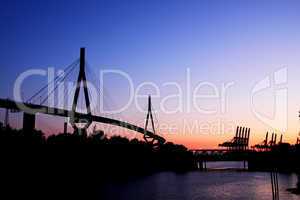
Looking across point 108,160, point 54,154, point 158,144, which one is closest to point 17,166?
point 54,154

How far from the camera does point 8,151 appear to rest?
42062 millimetres

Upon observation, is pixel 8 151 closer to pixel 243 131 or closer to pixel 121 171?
pixel 121 171

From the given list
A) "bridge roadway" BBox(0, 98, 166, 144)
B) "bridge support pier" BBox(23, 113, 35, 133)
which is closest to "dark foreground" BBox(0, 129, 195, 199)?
"bridge support pier" BBox(23, 113, 35, 133)

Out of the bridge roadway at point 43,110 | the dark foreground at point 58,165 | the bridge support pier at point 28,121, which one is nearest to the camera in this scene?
the dark foreground at point 58,165

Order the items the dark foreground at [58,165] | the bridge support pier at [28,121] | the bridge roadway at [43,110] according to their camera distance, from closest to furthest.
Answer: the dark foreground at [58,165], the bridge roadway at [43,110], the bridge support pier at [28,121]

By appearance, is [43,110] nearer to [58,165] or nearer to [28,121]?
[28,121]

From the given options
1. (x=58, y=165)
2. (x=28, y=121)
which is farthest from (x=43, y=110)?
(x=58, y=165)

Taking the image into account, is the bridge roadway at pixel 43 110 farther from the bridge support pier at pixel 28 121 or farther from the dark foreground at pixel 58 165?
the dark foreground at pixel 58 165

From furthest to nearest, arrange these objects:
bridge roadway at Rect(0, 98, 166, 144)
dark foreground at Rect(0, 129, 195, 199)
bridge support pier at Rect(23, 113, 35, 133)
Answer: bridge support pier at Rect(23, 113, 35, 133) → bridge roadway at Rect(0, 98, 166, 144) → dark foreground at Rect(0, 129, 195, 199)

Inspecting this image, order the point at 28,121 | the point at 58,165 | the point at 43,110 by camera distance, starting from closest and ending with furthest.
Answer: the point at 28,121 → the point at 43,110 → the point at 58,165

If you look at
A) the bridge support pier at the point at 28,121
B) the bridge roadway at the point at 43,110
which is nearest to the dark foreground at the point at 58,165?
the bridge support pier at the point at 28,121

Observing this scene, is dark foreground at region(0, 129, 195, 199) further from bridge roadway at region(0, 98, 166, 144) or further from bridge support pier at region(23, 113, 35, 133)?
bridge roadway at region(0, 98, 166, 144)

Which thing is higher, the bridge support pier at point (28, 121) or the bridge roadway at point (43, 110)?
the bridge roadway at point (43, 110)

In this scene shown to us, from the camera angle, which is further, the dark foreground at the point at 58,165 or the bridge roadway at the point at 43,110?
the bridge roadway at the point at 43,110
